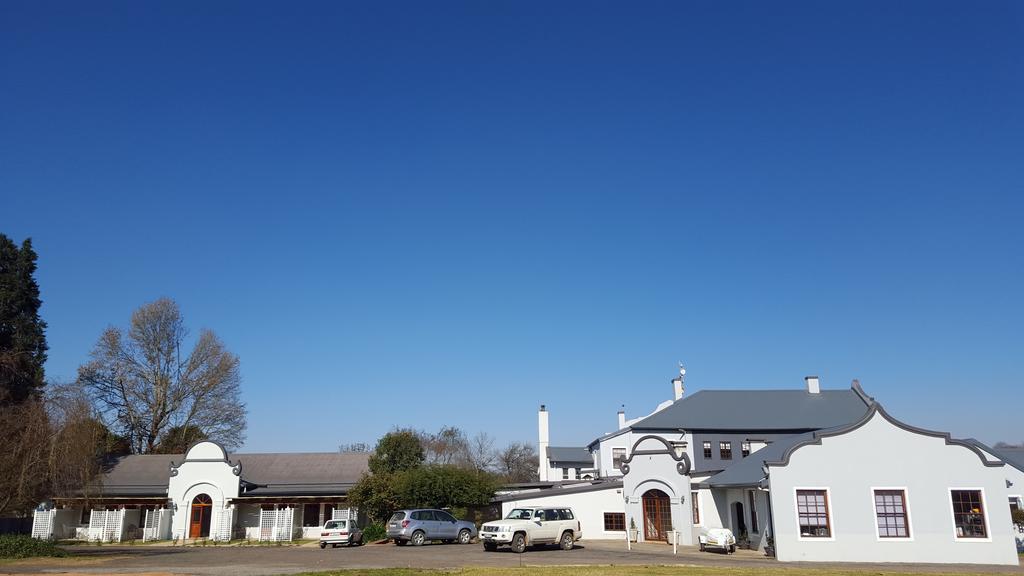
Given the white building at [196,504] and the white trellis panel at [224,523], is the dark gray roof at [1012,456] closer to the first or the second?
the white building at [196,504]

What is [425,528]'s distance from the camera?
109ft

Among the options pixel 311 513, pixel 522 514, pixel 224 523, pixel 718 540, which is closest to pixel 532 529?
A: pixel 522 514

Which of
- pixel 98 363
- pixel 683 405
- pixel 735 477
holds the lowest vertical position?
pixel 735 477

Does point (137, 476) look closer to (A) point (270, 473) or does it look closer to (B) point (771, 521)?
(A) point (270, 473)

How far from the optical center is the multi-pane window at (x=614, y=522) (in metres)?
37.8

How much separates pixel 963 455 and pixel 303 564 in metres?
24.7

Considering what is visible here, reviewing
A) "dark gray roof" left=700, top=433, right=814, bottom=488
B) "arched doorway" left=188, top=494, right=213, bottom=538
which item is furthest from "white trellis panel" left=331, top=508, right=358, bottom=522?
"dark gray roof" left=700, top=433, right=814, bottom=488

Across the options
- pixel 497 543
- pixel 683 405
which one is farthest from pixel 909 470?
pixel 683 405

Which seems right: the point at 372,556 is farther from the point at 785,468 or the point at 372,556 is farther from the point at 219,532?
the point at 219,532

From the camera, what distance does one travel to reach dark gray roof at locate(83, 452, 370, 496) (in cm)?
4416

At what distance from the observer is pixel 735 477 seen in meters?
32.8

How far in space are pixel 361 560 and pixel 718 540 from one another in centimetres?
1486

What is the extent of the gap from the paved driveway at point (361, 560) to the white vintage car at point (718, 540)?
0.49 meters

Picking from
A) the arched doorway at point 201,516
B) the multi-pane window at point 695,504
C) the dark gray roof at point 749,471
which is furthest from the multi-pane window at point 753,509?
the arched doorway at point 201,516
